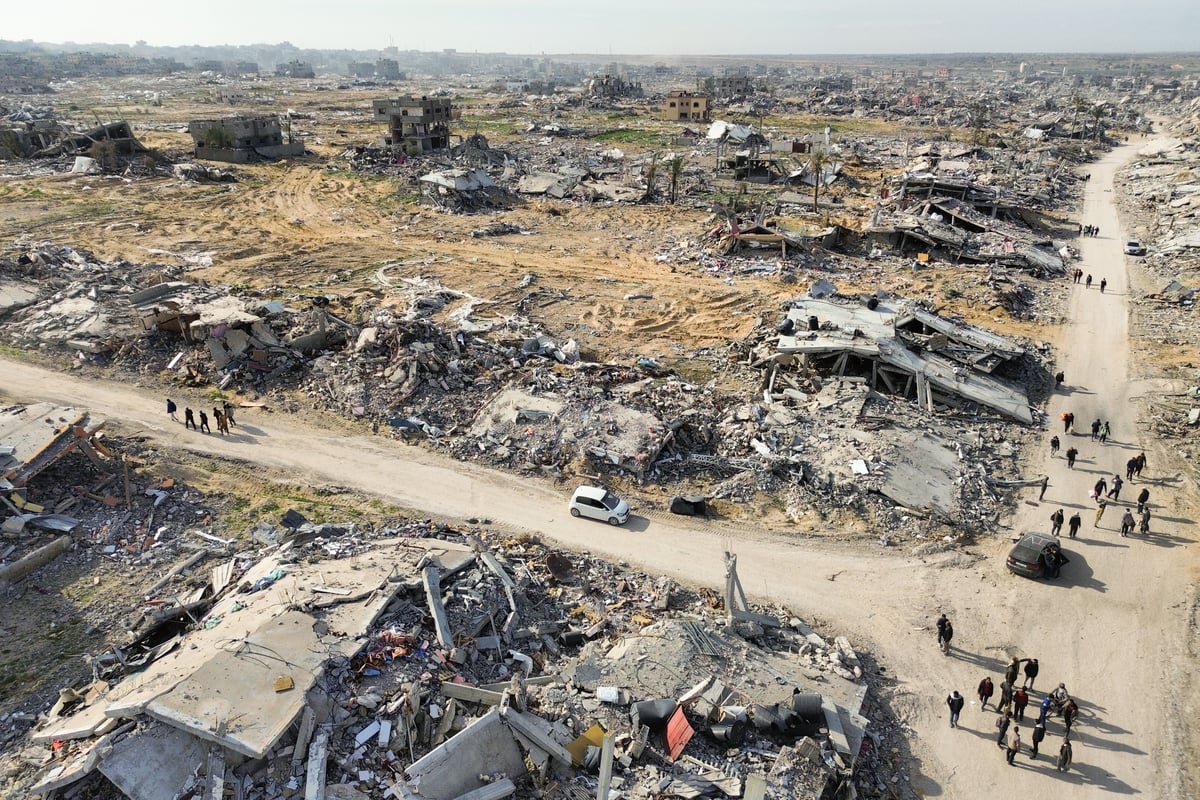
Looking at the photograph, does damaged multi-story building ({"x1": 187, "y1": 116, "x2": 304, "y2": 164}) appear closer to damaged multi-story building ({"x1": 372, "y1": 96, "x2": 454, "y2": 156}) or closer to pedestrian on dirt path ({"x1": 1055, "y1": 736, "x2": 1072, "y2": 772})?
damaged multi-story building ({"x1": 372, "y1": 96, "x2": 454, "y2": 156})

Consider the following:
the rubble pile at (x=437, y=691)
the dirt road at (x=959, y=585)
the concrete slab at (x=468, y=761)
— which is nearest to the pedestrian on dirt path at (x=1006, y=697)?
the dirt road at (x=959, y=585)

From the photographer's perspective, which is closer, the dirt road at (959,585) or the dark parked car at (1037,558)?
the dirt road at (959,585)

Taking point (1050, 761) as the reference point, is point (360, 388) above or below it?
above

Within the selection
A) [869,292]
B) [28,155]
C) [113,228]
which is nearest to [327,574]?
[869,292]

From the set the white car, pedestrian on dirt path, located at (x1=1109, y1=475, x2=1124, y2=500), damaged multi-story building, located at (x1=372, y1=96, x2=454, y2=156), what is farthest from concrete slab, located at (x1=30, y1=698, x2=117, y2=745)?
damaged multi-story building, located at (x1=372, y1=96, x2=454, y2=156)

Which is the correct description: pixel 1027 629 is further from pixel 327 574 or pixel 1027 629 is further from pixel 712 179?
pixel 712 179

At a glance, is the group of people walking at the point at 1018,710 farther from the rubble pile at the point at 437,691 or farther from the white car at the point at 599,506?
the white car at the point at 599,506

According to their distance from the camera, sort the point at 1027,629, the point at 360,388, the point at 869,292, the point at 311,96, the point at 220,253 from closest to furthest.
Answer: the point at 1027,629 → the point at 360,388 → the point at 869,292 → the point at 220,253 → the point at 311,96
